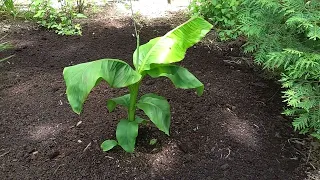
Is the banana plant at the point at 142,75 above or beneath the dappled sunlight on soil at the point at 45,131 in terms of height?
above

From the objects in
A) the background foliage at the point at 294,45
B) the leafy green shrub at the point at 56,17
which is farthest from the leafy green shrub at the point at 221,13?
the leafy green shrub at the point at 56,17

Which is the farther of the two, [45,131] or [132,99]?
[45,131]

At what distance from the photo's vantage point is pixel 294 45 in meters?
2.87

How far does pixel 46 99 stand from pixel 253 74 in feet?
6.61

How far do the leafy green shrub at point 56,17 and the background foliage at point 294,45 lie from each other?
211cm

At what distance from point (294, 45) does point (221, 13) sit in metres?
1.66

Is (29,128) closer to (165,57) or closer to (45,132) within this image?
(45,132)

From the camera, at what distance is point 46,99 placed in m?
3.08

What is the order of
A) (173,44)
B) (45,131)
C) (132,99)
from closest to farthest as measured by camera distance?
(173,44), (132,99), (45,131)

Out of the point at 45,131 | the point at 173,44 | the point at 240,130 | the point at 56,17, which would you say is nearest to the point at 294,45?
the point at 240,130

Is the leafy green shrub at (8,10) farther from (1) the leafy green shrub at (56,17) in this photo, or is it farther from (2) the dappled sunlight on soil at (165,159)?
(2) the dappled sunlight on soil at (165,159)

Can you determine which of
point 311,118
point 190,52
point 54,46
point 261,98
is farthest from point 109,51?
point 311,118

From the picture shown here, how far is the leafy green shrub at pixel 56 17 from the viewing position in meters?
4.25

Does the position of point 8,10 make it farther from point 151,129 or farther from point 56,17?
point 151,129
